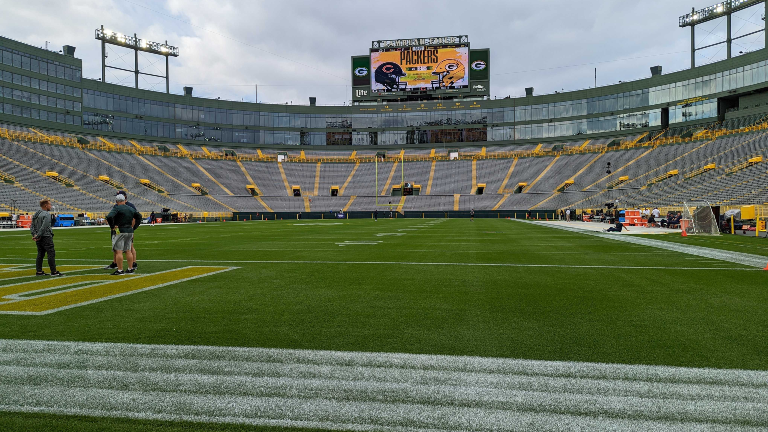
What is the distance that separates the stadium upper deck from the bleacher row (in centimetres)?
346

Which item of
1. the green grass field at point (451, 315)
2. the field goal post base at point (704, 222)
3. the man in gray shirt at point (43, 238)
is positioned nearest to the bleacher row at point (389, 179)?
the field goal post base at point (704, 222)

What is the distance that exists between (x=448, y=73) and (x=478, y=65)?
195 inches

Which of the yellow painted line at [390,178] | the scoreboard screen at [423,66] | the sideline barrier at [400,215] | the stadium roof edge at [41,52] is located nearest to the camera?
the stadium roof edge at [41,52]

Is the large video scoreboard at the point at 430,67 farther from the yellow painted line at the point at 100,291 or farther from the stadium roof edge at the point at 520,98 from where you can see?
the yellow painted line at the point at 100,291

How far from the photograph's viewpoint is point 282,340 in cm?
441

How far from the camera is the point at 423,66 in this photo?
75.5 m

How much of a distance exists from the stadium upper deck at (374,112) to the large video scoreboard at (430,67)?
747 cm

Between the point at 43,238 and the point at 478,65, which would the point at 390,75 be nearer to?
the point at 478,65

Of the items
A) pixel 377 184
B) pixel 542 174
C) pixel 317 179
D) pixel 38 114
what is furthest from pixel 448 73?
pixel 38 114

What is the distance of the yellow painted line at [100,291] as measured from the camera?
5.94 m

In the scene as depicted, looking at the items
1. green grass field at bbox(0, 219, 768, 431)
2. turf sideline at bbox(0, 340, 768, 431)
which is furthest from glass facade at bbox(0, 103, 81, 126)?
turf sideline at bbox(0, 340, 768, 431)

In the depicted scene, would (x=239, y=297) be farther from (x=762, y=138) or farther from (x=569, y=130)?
(x=569, y=130)

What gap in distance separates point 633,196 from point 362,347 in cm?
5643

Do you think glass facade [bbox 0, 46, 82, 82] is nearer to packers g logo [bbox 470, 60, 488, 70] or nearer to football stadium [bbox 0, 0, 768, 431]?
packers g logo [bbox 470, 60, 488, 70]
